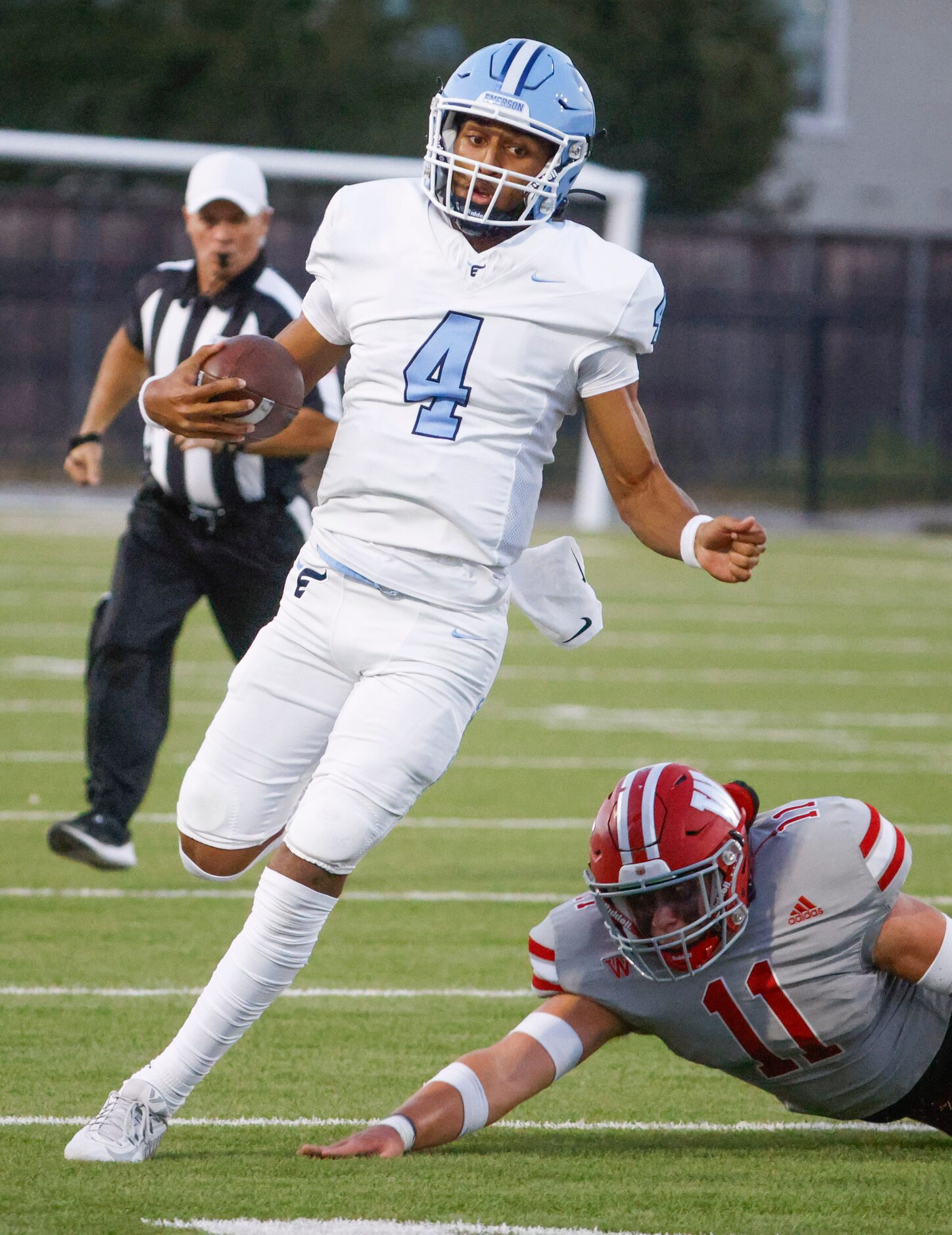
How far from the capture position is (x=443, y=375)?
3379 mm

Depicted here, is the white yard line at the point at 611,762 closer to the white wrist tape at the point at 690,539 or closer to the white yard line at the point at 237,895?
the white yard line at the point at 237,895

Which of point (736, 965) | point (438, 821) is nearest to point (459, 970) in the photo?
point (736, 965)

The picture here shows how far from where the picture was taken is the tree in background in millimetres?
22641

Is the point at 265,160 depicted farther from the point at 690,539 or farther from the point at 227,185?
the point at 690,539

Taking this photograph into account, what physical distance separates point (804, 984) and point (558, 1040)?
0.41 metres

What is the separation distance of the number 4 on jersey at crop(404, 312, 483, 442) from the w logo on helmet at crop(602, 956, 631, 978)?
91cm

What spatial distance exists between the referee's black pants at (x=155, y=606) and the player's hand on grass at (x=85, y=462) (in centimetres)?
17

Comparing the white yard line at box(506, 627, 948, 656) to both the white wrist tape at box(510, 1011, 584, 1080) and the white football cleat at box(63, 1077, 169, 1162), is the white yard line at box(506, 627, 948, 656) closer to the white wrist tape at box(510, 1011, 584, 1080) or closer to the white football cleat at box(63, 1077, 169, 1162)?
the white wrist tape at box(510, 1011, 584, 1080)

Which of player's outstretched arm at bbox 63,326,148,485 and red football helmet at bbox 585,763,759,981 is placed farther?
player's outstretched arm at bbox 63,326,148,485

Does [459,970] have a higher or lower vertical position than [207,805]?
lower

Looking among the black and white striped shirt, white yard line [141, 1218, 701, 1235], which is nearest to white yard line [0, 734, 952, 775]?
the black and white striped shirt

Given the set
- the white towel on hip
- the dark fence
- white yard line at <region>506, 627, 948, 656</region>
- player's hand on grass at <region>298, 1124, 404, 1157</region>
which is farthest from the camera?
the dark fence

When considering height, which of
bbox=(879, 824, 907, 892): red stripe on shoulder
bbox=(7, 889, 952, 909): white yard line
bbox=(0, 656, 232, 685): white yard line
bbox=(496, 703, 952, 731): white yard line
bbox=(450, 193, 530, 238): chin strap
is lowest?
bbox=(7, 889, 952, 909): white yard line

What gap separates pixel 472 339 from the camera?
338 centimetres
